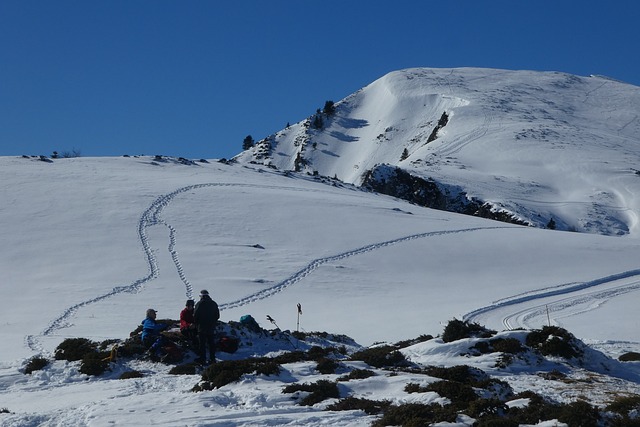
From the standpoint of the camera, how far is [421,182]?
98.5 meters

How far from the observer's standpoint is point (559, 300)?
32875mm

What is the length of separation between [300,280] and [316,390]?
80.3 ft

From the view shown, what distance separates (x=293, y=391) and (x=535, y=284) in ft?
87.4

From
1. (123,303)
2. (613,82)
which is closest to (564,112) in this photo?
(613,82)

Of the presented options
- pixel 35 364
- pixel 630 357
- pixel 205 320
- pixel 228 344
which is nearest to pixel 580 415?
pixel 630 357

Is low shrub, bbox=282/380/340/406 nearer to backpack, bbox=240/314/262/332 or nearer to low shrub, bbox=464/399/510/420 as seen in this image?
low shrub, bbox=464/399/510/420

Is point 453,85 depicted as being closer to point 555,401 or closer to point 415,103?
point 415,103

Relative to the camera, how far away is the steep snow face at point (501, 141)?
98.4m

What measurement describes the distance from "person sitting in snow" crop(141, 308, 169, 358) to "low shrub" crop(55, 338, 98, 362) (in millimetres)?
1315

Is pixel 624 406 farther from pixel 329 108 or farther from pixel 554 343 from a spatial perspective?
pixel 329 108

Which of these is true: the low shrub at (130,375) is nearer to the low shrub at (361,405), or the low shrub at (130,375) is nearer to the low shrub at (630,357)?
the low shrub at (361,405)

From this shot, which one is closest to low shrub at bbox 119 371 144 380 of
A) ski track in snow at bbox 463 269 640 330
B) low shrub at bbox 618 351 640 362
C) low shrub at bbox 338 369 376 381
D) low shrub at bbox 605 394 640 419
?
low shrub at bbox 338 369 376 381

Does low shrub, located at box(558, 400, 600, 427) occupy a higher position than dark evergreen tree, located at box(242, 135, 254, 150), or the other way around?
dark evergreen tree, located at box(242, 135, 254, 150)

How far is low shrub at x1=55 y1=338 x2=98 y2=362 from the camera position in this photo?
674 inches
